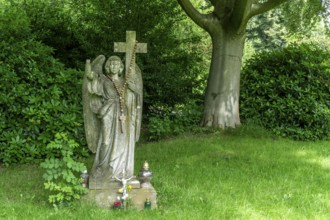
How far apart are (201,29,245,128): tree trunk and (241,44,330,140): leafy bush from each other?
0.70 m

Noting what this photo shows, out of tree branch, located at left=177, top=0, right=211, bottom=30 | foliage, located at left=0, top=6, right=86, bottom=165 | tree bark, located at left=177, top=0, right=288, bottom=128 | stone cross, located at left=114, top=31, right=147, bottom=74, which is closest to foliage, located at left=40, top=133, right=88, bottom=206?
stone cross, located at left=114, top=31, right=147, bottom=74

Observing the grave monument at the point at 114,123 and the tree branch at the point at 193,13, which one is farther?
the tree branch at the point at 193,13

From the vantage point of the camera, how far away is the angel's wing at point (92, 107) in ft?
17.6

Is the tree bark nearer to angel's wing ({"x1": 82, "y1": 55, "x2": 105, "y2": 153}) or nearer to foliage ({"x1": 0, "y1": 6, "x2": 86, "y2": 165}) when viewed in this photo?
foliage ({"x1": 0, "y1": 6, "x2": 86, "y2": 165})

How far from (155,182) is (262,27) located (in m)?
31.7

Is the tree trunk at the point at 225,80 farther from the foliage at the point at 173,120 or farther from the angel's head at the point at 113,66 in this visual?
the angel's head at the point at 113,66

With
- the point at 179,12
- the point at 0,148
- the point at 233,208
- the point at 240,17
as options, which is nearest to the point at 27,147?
the point at 0,148

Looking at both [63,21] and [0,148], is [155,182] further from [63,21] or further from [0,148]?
[63,21]

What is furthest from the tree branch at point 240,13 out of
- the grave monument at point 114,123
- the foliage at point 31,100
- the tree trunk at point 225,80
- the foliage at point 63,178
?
the foliage at point 63,178

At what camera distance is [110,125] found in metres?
5.38

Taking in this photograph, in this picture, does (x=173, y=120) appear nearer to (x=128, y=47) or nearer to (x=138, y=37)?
(x=138, y=37)

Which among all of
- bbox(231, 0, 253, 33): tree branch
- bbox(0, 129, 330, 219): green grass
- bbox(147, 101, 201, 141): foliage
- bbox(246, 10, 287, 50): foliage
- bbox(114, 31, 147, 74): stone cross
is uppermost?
bbox(246, 10, 287, 50): foliage

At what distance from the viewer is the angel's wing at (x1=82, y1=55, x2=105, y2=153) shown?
17.6 feet

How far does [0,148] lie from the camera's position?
755cm
